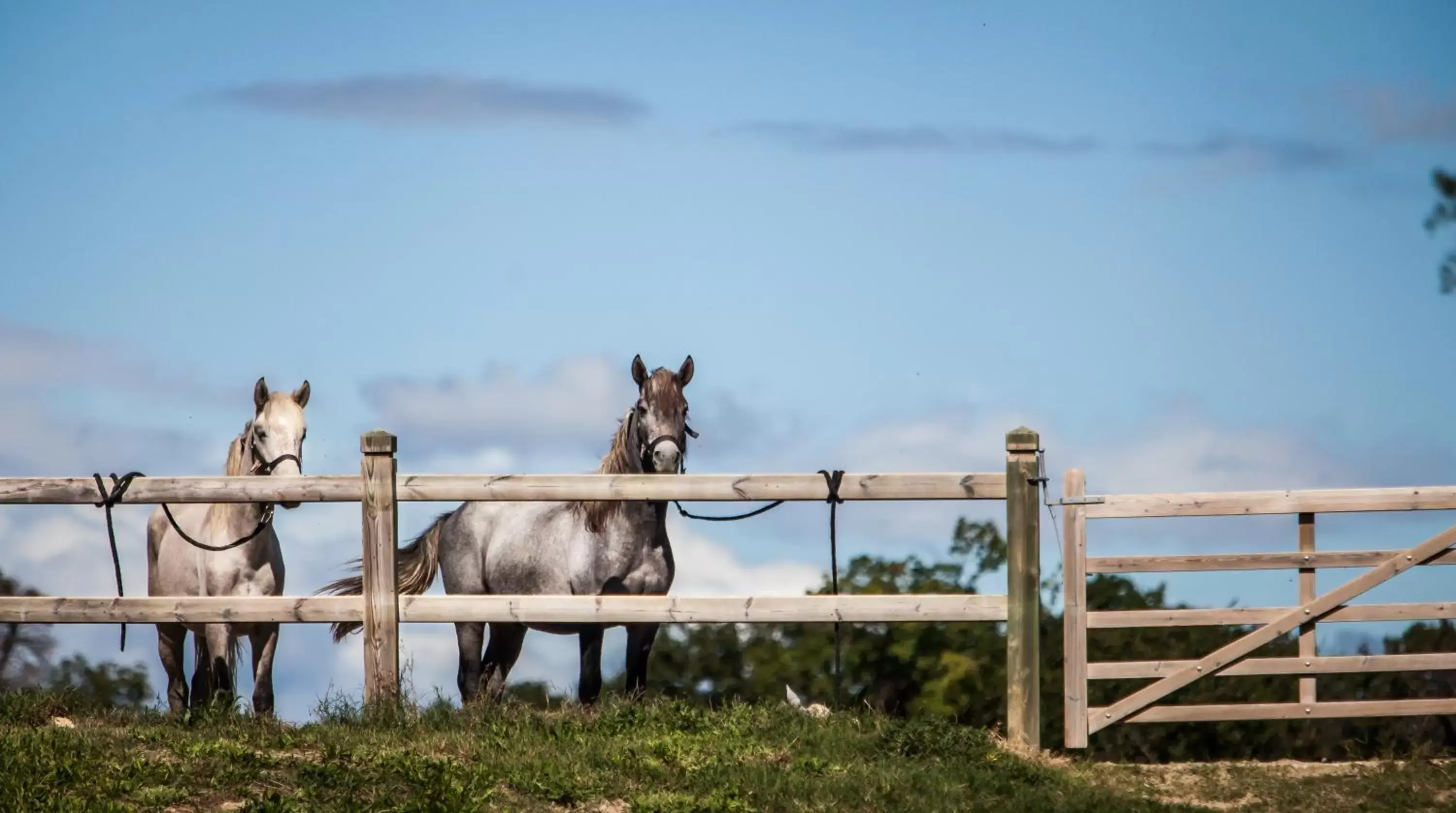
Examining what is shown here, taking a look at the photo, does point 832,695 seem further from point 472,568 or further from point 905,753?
point 472,568

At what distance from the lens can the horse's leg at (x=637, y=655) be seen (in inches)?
434

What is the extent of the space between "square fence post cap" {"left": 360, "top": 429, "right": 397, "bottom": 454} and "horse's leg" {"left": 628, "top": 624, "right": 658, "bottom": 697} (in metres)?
2.12

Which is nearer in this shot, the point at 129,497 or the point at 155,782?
the point at 155,782

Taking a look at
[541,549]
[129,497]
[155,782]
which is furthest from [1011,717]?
[129,497]

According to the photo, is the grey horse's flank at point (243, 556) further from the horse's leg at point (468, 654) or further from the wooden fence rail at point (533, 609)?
the horse's leg at point (468, 654)

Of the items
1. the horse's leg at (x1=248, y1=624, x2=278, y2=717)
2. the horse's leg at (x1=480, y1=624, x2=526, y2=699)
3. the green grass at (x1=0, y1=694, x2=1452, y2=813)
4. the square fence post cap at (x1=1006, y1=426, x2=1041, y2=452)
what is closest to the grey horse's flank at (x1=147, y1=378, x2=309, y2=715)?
the horse's leg at (x1=248, y1=624, x2=278, y2=717)

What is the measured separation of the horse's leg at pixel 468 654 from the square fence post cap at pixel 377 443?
75.4 inches

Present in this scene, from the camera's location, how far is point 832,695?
10984mm

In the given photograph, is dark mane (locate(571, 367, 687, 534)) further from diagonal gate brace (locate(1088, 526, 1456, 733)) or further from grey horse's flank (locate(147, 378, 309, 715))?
diagonal gate brace (locate(1088, 526, 1456, 733))

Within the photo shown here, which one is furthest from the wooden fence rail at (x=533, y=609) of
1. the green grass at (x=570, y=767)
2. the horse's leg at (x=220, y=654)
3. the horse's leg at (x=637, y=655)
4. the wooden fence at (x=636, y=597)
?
the green grass at (x=570, y=767)

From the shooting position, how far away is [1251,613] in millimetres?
11000

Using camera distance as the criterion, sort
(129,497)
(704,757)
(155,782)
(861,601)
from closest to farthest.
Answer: (155,782), (704,757), (861,601), (129,497)

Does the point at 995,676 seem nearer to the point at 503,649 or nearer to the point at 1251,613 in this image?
the point at 1251,613

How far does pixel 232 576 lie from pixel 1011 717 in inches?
228
